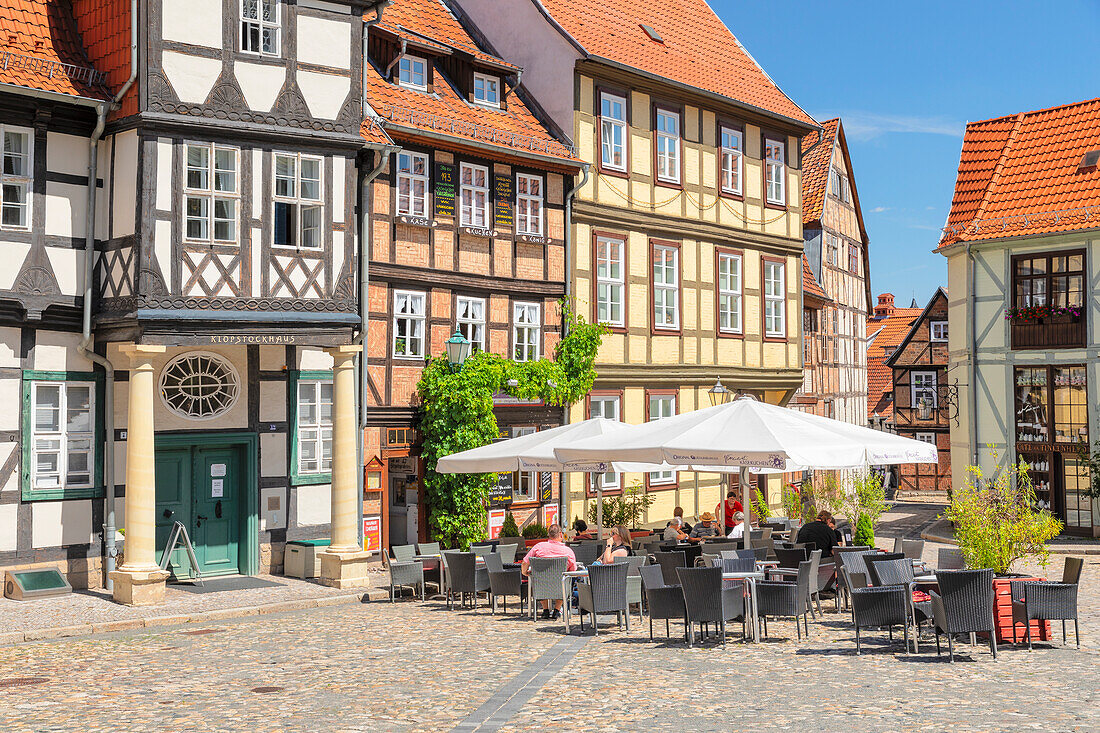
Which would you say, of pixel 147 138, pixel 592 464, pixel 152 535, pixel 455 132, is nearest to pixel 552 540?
pixel 592 464

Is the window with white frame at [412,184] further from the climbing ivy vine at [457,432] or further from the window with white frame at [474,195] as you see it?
the climbing ivy vine at [457,432]

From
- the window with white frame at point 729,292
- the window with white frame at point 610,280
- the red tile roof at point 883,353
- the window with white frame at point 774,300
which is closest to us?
the window with white frame at point 610,280

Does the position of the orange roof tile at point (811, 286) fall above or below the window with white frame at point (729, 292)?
above

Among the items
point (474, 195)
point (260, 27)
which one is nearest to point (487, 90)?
point (474, 195)

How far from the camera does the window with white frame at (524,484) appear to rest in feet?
77.0

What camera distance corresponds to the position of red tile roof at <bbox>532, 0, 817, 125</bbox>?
25.6m

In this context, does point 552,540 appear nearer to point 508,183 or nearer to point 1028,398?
point 508,183

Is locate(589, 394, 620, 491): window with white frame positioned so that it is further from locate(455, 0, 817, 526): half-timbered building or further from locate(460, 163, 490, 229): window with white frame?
locate(460, 163, 490, 229): window with white frame

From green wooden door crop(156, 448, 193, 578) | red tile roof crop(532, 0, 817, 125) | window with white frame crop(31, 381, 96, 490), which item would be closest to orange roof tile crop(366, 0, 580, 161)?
red tile roof crop(532, 0, 817, 125)

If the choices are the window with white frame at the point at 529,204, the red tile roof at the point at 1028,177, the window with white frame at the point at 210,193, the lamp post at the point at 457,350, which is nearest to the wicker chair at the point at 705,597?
the window with white frame at the point at 210,193

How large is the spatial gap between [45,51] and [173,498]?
275 inches

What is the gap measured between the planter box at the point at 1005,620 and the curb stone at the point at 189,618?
8.70 meters

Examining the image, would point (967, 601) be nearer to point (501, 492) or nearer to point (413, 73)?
point (501, 492)

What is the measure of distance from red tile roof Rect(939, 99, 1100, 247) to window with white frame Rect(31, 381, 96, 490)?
22.7 meters
